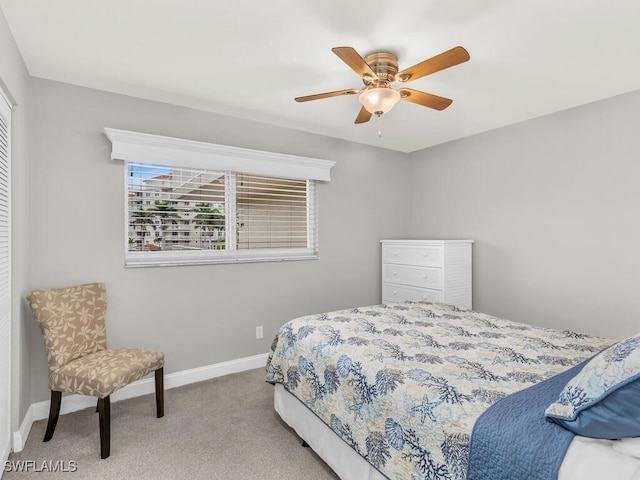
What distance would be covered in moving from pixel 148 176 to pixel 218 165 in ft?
1.87

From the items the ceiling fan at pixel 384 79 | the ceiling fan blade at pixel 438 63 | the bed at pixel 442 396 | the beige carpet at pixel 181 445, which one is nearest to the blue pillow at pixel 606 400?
the bed at pixel 442 396

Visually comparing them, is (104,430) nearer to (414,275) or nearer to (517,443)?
(517,443)

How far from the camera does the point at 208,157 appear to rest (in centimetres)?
303

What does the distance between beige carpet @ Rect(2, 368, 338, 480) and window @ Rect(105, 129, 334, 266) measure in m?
1.14

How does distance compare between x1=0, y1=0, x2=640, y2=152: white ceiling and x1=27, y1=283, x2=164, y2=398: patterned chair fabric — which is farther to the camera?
x1=27, y1=283, x2=164, y2=398: patterned chair fabric

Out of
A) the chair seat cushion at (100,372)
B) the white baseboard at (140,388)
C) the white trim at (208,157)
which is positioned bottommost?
the white baseboard at (140,388)

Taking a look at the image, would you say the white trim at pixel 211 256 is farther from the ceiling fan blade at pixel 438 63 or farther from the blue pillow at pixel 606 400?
the blue pillow at pixel 606 400

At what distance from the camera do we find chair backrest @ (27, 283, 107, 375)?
7.22ft

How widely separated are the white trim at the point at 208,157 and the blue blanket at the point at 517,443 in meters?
2.69

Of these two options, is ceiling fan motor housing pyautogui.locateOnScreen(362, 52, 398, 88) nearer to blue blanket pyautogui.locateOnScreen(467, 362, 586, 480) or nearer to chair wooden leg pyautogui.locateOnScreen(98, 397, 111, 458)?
blue blanket pyautogui.locateOnScreen(467, 362, 586, 480)

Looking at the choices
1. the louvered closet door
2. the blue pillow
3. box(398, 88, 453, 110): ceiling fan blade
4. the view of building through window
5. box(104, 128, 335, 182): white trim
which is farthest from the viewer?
the view of building through window

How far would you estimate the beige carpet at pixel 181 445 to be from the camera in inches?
74.7

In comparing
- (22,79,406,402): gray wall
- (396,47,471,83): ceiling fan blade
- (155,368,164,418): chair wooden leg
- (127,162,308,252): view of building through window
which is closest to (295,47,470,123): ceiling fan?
(396,47,471,83): ceiling fan blade

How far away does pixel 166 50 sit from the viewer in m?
2.13
